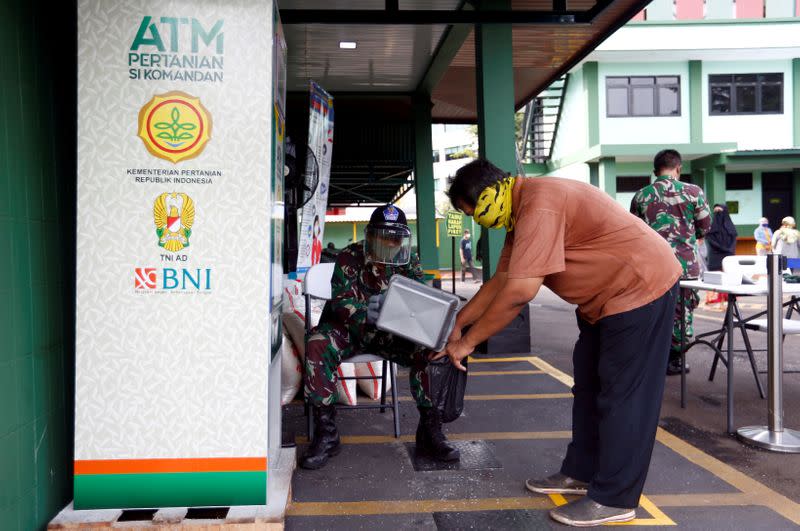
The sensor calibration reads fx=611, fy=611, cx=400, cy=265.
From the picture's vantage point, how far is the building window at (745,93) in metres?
19.8

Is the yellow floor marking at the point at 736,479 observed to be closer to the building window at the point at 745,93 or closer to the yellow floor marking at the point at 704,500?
the yellow floor marking at the point at 704,500

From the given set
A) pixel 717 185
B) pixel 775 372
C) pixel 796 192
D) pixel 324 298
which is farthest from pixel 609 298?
pixel 796 192

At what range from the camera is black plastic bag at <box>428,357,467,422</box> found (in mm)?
3291

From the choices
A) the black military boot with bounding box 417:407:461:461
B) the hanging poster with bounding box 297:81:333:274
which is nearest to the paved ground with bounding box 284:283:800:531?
the black military boot with bounding box 417:407:461:461

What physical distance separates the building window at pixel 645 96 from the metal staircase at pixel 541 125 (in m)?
1.70

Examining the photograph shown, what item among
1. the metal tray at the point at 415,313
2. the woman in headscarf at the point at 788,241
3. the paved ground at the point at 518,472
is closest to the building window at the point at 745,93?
the woman in headscarf at the point at 788,241

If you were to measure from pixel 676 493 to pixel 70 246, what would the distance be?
3.08 metres

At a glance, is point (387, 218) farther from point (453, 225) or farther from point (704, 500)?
point (453, 225)

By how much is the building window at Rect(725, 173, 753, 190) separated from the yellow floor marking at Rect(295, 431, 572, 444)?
19.9 meters

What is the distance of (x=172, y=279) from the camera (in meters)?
2.54

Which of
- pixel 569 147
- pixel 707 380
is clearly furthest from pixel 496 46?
pixel 569 147

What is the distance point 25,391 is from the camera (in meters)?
2.32

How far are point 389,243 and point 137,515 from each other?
1793 millimetres

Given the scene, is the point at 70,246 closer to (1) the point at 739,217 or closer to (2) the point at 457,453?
A: (2) the point at 457,453
